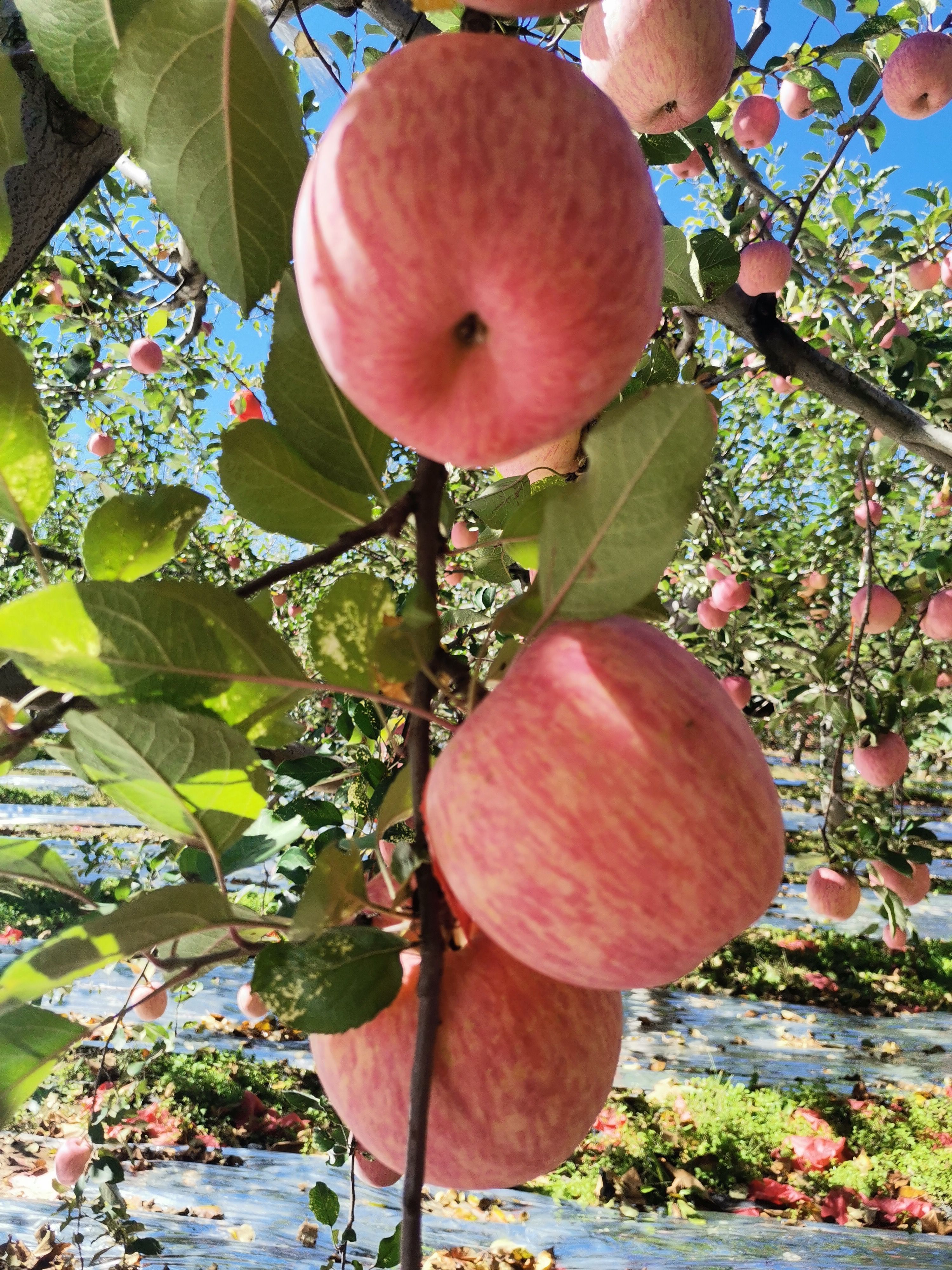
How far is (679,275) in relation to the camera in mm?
756

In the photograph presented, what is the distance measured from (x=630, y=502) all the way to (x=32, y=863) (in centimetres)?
41

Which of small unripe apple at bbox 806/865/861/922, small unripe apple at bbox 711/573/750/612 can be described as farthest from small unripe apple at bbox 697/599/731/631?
small unripe apple at bbox 806/865/861/922

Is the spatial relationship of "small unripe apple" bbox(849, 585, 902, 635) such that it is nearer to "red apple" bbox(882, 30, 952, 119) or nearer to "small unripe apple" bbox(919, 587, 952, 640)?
"small unripe apple" bbox(919, 587, 952, 640)

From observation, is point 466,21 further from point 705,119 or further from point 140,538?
point 705,119

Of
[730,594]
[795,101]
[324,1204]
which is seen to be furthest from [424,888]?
[795,101]

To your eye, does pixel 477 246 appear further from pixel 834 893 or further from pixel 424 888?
pixel 834 893

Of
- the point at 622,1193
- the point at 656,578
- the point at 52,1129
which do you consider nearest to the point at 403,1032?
the point at 656,578

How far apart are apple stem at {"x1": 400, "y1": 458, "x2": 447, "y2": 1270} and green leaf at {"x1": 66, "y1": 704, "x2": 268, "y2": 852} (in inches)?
3.1

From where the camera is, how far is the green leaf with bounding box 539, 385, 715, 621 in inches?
13.6

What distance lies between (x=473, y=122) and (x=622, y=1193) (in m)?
3.41

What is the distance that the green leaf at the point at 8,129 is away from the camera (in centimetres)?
51

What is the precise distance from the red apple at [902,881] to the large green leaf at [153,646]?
2084 millimetres

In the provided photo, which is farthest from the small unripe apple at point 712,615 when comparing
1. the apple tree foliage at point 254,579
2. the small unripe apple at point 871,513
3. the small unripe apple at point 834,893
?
the apple tree foliage at point 254,579

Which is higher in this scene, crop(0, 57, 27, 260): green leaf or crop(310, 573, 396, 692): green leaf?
crop(0, 57, 27, 260): green leaf
